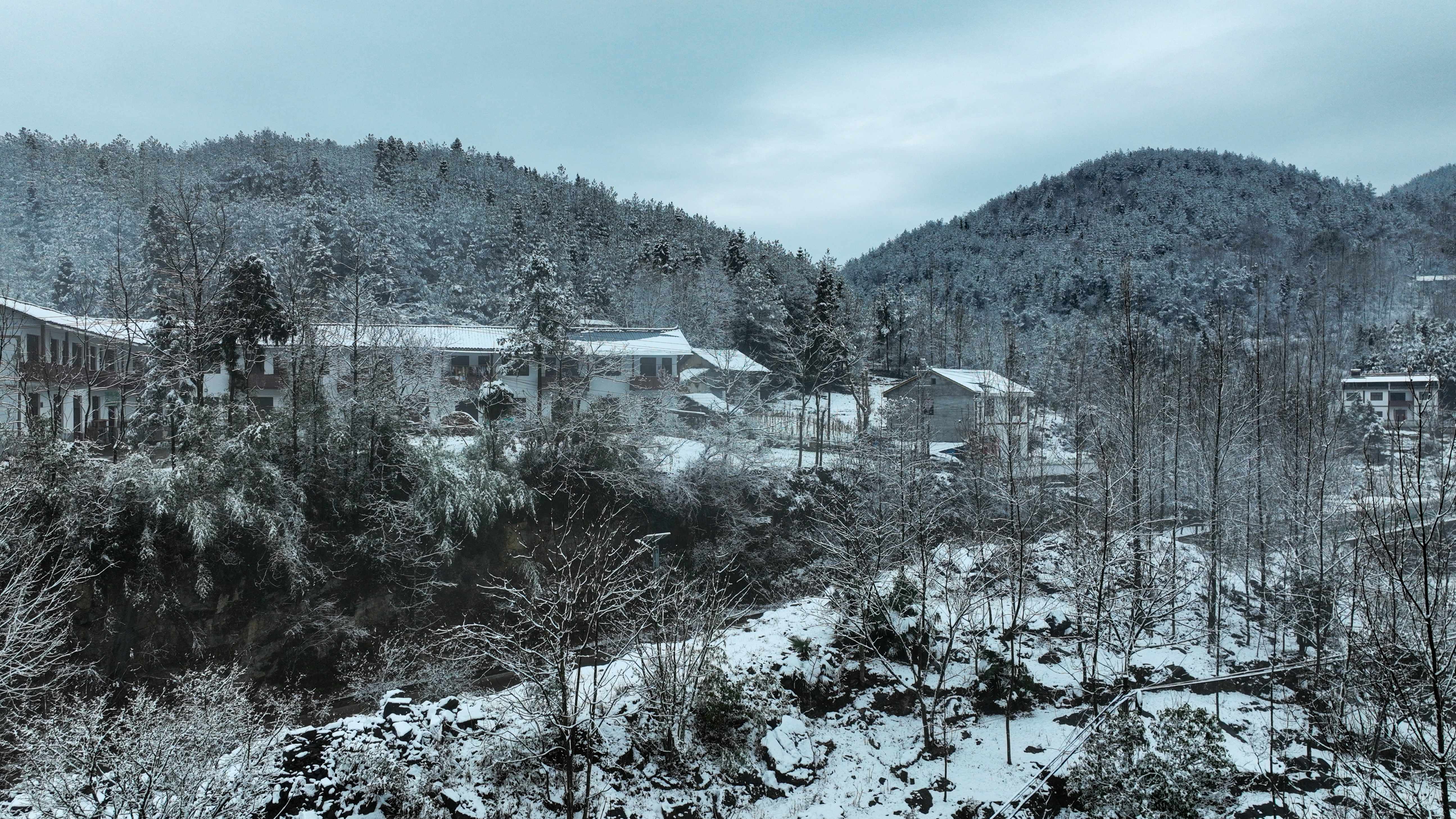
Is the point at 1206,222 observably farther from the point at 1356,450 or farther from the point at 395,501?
the point at 395,501

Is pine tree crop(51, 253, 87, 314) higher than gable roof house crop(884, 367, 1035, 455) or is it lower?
higher

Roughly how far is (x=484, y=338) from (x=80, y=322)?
1644 centimetres

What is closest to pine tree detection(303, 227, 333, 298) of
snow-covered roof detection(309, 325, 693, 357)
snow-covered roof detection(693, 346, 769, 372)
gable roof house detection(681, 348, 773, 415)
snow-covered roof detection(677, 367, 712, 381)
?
snow-covered roof detection(309, 325, 693, 357)

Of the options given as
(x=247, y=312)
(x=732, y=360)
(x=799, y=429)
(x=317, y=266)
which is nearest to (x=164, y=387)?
(x=247, y=312)

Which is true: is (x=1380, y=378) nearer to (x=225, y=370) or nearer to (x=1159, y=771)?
(x=1159, y=771)

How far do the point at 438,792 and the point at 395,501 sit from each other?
12.3 m

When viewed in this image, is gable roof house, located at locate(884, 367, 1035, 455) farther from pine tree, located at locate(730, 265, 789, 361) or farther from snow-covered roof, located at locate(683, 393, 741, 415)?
pine tree, located at locate(730, 265, 789, 361)

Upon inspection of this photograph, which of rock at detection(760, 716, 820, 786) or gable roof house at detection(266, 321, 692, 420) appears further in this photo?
gable roof house at detection(266, 321, 692, 420)

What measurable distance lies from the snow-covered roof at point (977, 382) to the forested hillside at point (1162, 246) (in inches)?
895

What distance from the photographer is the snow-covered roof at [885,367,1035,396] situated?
39594 millimetres

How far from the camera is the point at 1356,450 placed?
108 ft

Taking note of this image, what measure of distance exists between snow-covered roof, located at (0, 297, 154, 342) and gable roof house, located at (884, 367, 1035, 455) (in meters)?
33.3

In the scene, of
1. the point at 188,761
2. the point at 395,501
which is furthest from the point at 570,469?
the point at 188,761

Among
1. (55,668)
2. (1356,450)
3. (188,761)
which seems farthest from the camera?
(1356,450)
